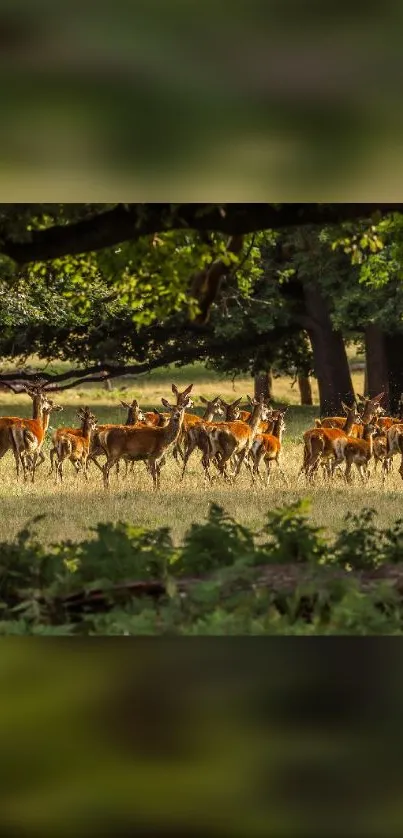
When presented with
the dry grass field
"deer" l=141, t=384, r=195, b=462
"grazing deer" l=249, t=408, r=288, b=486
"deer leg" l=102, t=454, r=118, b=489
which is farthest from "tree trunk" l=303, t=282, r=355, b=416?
"deer leg" l=102, t=454, r=118, b=489

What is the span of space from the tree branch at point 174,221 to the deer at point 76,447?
32.5 ft

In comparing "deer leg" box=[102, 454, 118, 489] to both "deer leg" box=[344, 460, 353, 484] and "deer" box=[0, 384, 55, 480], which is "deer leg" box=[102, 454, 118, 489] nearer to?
"deer" box=[0, 384, 55, 480]

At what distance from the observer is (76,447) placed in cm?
2070

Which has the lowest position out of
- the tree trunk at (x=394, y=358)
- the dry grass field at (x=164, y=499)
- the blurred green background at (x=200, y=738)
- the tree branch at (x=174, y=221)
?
the blurred green background at (x=200, y=738)

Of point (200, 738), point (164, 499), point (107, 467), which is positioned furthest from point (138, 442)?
point (200, 738)

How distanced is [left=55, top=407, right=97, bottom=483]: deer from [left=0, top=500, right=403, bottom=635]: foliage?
10.9 meters

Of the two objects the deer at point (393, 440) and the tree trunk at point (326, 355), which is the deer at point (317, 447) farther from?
the tree trunk at point (326, 355)

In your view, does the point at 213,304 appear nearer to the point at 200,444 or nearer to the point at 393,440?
the point at 393,440

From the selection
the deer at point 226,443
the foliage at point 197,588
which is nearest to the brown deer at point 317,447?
the deer at point 226,443

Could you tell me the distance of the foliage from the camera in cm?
761

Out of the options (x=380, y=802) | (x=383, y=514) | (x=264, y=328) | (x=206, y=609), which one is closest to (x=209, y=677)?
(x=380, y=802)

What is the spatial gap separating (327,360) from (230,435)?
17.0 metres

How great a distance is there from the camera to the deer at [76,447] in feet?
67.3
